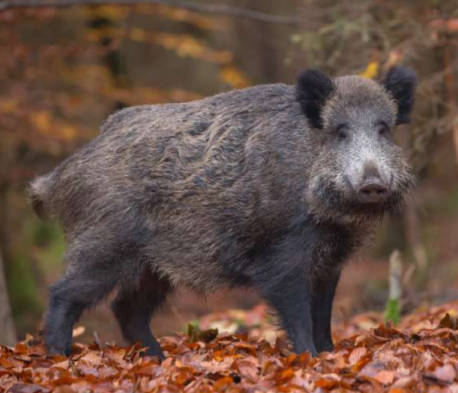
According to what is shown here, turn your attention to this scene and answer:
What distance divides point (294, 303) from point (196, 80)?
13.2 m

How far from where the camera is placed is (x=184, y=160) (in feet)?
21.8

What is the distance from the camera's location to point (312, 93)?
6.16 meters

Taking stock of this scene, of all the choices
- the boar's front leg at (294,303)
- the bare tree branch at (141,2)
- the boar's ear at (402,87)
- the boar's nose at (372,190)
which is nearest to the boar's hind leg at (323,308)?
the boar's front leg at (294,303)

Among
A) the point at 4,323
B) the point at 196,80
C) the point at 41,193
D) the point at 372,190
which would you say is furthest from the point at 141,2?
the point at 196,80

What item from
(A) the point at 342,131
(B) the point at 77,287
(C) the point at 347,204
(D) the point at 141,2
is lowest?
(B) the point at 77,287

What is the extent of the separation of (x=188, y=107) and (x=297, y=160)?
3.98 ft

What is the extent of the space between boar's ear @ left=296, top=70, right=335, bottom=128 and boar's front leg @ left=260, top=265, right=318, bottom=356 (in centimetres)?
109

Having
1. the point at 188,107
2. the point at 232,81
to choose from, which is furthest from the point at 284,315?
the point at 232,81

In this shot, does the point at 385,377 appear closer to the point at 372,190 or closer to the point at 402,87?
the point at 372,190

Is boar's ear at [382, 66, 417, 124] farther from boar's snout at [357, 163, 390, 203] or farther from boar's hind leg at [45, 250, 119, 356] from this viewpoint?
boar's hind leg at [45, 250, 119, 356]

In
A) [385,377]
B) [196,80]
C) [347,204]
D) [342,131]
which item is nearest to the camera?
[385,377]

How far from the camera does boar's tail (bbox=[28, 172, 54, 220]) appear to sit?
7.18m

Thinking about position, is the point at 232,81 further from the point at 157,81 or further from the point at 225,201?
the point at 225,201

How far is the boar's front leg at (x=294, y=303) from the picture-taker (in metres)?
6.05
